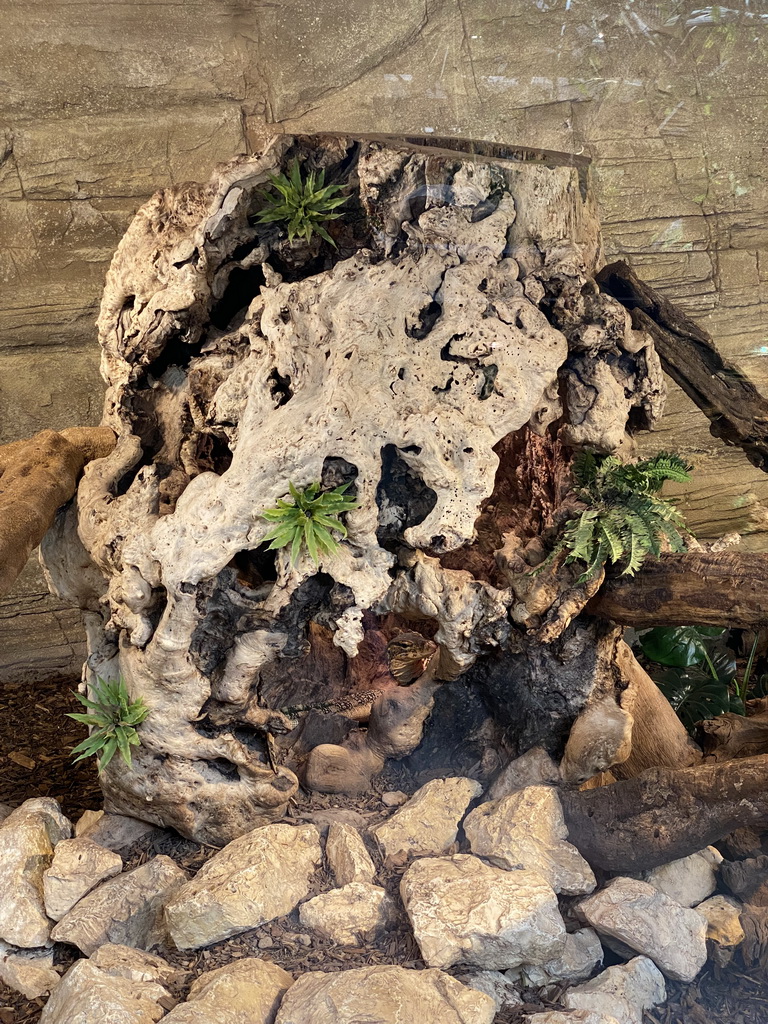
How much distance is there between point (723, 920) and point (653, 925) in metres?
0.34

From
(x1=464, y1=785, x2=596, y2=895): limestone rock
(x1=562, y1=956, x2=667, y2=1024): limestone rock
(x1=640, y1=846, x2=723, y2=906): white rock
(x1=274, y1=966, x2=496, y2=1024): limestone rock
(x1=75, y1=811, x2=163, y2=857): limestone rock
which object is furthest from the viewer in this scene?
(x1=75, y1=811, x2=163, y2=857): limestone rock

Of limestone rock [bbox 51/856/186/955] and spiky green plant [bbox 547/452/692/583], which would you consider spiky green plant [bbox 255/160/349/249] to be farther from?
limestone rock [bbox 51/856/186/955]

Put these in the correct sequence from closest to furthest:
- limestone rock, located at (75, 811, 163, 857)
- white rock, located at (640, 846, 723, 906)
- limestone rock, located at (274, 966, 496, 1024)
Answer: limestone rock, located at (274, 966, 496, 1024), white rock, located at (640, 846, 723, 906), limestone rock, located at (75, 811, 163, 857)

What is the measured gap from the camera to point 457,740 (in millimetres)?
3633

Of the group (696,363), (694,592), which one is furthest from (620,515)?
(696,363)

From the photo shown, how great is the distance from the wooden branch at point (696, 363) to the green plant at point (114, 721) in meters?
2.59

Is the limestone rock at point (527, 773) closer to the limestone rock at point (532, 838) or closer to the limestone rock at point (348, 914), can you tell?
the limestone rock at point (532, 838)

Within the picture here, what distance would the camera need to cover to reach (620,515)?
2.96 m

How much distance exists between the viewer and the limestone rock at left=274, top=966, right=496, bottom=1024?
2.33 m

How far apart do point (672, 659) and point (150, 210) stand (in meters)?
3.33

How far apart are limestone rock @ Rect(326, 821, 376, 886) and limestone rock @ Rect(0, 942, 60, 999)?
40.6 inches

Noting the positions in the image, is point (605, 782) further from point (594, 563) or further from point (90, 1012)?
point (90, 1012)

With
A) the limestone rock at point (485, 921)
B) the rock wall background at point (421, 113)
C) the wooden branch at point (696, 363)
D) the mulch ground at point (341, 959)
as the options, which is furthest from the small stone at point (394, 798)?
the wooden branch at point (696, 363)

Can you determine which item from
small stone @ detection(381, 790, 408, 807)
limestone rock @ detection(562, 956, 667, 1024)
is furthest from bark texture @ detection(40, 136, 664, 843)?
limestone rock @ detection(562, 956, 667, 1024)
